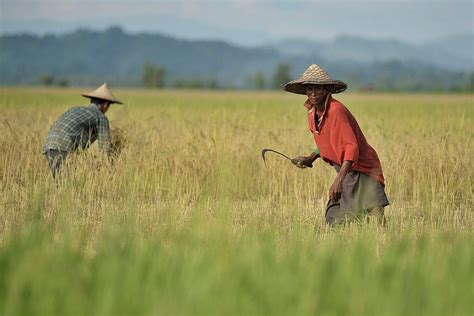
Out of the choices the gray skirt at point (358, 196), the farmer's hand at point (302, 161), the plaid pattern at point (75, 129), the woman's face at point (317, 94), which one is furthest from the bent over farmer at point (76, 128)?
the gray skirt at point (358, 196)

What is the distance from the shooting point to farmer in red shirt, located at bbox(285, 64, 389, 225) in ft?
18.1

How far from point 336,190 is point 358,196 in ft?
0.91

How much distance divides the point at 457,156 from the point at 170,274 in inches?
212

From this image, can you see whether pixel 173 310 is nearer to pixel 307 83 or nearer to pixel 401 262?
pixel 401 262

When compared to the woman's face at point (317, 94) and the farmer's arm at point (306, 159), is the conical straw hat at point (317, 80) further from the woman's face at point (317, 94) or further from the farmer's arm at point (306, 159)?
the farmer's arm at point (306, 159)

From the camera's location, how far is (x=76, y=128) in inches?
299

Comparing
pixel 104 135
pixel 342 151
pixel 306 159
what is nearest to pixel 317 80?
pixel 342 151

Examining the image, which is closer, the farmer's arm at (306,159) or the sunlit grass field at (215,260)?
the sunlit grass field at (215,260)

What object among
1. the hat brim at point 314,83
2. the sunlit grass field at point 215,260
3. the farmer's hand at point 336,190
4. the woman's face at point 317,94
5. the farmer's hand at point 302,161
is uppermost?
the hat brim at point 314,83

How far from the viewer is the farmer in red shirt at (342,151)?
553 centimetres

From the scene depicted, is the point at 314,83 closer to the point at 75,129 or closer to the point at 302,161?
the point at 302,161

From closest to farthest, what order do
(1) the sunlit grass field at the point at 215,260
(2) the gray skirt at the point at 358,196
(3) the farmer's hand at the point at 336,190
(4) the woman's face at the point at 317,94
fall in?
(1) the sunlit grass field at the point at 215,260
(3) the farmer's hand at the point at 336,190
(4) the woman's face at the point at 317,94
(2) the gray skirt at the point at 358,196

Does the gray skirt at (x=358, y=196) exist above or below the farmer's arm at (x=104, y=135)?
below

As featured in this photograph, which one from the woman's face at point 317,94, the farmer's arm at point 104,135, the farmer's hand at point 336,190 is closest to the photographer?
the farmer's hand at point 336,190
